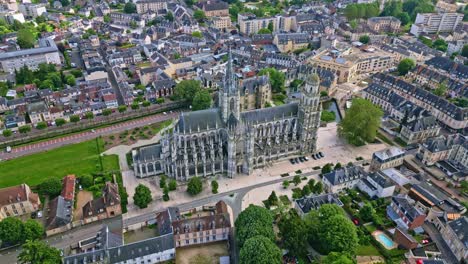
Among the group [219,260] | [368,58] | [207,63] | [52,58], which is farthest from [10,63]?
[368,58]

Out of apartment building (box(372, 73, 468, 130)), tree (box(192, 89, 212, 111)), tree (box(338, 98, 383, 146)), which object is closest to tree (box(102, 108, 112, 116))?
tree (box(192, 89, 212, 111))

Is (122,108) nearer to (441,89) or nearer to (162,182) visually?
(162,182)

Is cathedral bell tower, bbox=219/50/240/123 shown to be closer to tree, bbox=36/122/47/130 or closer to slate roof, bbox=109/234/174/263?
slate roof, bbox=109/234/174/263

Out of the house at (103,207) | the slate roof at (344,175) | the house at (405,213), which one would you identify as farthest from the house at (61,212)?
the house at (405,213)

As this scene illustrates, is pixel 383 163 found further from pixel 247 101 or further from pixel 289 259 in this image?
A: pixel 247 101

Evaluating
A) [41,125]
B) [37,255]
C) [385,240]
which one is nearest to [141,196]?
[37,255]

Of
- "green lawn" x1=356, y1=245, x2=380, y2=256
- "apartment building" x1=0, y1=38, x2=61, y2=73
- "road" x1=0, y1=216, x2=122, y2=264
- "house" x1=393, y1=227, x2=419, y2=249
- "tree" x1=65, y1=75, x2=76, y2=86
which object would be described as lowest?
"green lawn" x1=356, y1=245, x2=380, y2=256

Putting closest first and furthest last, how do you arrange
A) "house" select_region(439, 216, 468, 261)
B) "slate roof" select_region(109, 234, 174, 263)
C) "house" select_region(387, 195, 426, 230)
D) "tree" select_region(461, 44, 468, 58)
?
"slate roof" select_region(109, 234, 174, 263), "house" select_region(439, 216, 468, 261), "house" select_region(387, 195, 426, 230), "tree" select_region(461, 44, 468, 58)
